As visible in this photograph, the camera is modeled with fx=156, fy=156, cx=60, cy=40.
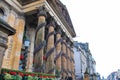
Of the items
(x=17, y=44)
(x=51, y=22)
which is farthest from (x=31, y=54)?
(x=51, y=22)

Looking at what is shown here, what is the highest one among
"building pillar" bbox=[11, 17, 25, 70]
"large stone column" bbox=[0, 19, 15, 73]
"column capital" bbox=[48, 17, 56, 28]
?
"column capital" bbox=[48, 17, 56, 28]

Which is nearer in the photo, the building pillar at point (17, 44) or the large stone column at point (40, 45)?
the large stone column at point (40, 45)

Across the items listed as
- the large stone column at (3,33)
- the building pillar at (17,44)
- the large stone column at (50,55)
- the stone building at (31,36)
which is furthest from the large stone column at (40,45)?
the large stone column at (3,33)

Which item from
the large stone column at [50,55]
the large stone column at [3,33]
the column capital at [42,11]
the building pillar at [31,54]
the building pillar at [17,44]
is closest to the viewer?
the large stone column at [3,33]

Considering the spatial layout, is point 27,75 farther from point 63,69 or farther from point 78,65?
point 78,65

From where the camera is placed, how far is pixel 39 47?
1642 cm

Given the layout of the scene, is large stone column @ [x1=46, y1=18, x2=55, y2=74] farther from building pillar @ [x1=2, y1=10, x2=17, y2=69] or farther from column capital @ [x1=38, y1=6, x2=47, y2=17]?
building pillar @ [x1=2, y1=10, x2=17, y2=69]

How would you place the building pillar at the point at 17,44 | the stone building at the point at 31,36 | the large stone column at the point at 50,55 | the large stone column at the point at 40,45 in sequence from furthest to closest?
the large stone column at the point at 50,55, the building pillar at the point at 17,44, the stone building at the point at 31,36, the large stone column at the point at 40,45

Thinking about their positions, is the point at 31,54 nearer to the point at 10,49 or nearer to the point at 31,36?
the point at 31,36

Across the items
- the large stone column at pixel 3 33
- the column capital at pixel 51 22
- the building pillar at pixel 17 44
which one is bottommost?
the large stone column at pixel 3 33

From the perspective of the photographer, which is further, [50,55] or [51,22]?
[51,22]

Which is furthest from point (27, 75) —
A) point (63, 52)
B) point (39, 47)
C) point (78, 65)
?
point (78, 65)

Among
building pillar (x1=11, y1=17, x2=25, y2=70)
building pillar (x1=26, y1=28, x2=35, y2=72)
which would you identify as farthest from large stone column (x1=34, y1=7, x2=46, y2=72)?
→ building pillar (x1=26, y1=28, x2=35, y2=72)

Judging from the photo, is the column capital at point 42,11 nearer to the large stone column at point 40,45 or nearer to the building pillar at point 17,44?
the large stone column at point 40,45
